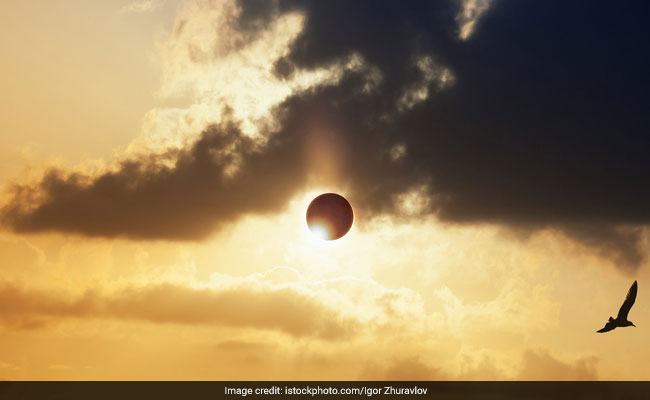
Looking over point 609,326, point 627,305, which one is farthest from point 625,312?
point 609,326

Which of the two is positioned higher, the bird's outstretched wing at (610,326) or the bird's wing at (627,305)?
the bird's wing at (627,305)

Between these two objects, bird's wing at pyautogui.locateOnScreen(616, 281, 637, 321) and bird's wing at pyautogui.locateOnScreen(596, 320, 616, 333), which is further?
bird's wing at pyautogui.locateOnScreen(616, 281, 637, 321)

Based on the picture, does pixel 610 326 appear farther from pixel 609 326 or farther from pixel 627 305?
pixel 627 305

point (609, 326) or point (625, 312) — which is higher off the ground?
point (625, 312)

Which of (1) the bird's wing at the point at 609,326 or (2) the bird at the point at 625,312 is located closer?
(1) the bird's wing at the point at 609,326

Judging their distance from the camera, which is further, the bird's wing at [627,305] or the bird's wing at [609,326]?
the bird's wing at [627,305]

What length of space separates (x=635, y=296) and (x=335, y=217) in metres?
36.0

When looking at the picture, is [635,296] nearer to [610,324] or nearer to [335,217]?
[610,324]

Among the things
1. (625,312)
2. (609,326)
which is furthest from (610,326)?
(625,312)

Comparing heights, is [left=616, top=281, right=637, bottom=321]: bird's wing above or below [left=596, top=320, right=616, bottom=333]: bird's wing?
above

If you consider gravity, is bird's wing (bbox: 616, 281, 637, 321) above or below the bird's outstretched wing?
above

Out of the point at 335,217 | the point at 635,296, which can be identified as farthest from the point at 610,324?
the point at 335,217

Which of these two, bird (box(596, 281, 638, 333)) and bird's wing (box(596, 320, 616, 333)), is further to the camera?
bird (box(596, 281, 638, 333))

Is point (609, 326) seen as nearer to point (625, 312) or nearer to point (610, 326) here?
point (610, 326)
